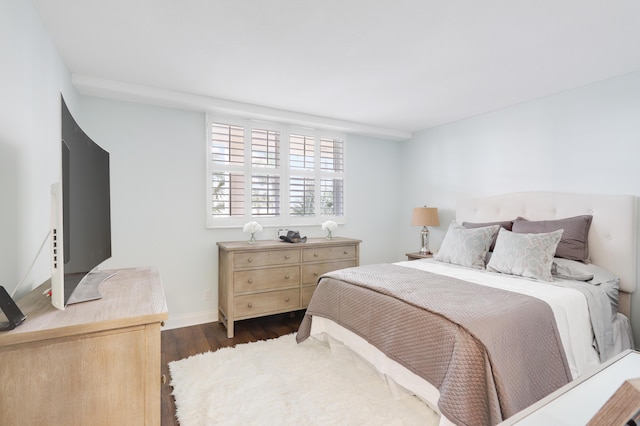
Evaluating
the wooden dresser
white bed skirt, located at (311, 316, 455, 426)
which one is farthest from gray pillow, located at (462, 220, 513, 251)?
white bed skirt, located at (311, 316, 455, 426)

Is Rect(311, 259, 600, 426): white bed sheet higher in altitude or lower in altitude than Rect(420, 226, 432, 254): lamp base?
lower

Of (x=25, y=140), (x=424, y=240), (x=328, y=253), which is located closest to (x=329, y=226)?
(x=328, y=253)

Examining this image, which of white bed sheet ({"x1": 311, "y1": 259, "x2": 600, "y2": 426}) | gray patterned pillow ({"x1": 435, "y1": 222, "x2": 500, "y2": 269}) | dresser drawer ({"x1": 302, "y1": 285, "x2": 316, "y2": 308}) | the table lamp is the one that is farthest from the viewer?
the table lamp

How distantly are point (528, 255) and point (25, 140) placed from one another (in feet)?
11.2

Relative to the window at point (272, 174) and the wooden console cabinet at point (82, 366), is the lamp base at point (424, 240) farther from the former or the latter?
the wooden console cabinet at point (82, 366)

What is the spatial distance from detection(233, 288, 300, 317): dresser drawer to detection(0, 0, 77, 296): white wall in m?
1.57

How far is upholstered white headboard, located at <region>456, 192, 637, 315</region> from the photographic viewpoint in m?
2.50

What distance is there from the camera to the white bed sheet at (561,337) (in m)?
1.86

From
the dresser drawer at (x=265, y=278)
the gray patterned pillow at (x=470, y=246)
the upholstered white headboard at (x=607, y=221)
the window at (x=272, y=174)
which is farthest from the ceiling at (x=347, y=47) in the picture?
the dresser drawer at (x=265, y=278)

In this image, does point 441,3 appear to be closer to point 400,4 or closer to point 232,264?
point 400,4

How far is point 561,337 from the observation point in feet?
6.22

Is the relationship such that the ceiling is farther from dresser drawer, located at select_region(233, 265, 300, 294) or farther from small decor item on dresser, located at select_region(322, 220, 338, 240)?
dresser drawer, located at select_region(233, 265, 300, 294)

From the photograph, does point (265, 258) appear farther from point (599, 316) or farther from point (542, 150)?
point (542, 150)

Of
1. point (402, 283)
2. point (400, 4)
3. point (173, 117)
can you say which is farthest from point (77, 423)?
point (173, 117)
